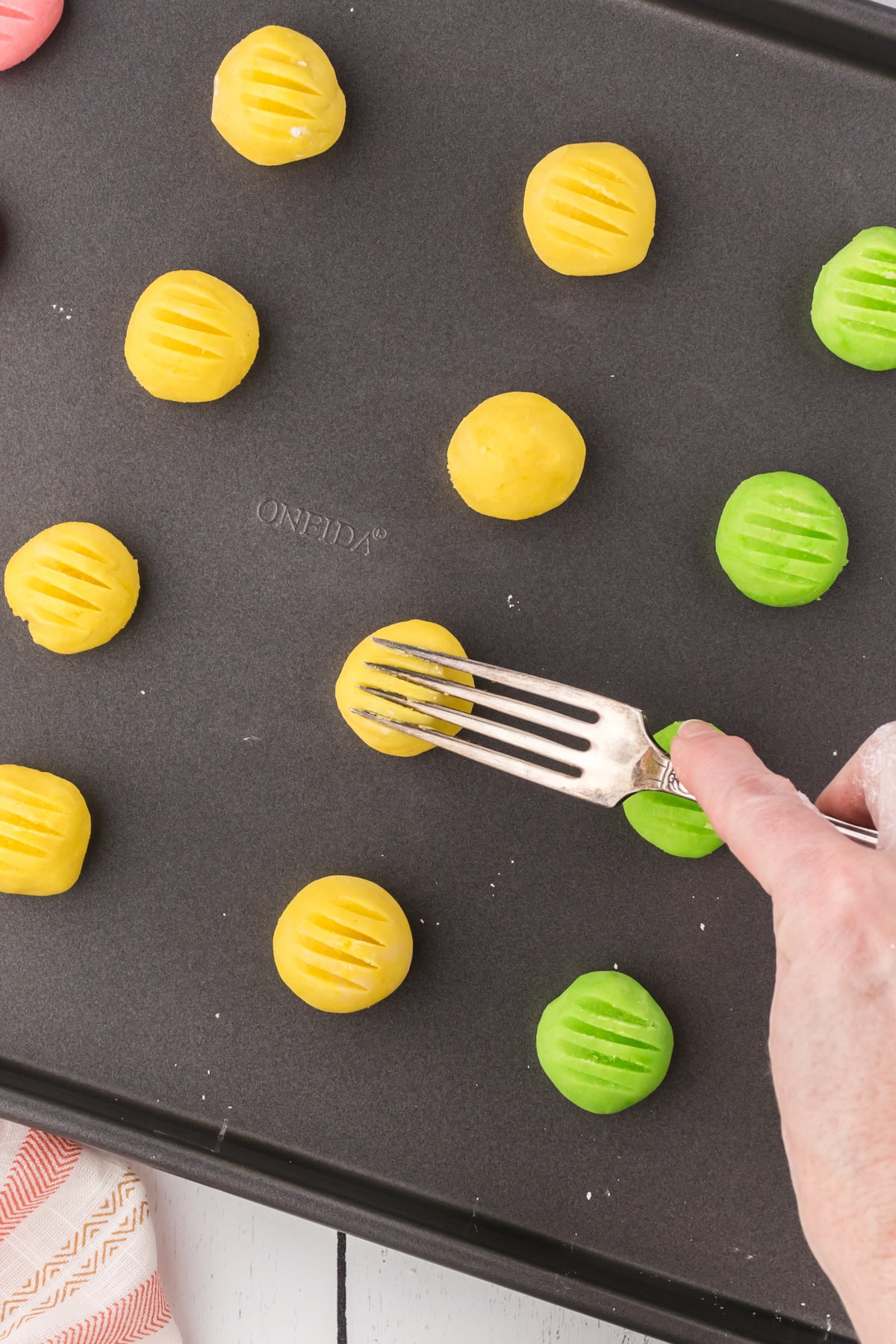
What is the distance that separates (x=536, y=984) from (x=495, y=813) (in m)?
0.18

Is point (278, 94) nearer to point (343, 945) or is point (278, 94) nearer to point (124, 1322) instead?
point (343, 945)

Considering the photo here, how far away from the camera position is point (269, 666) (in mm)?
1078

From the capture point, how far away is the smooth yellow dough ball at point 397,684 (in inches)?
39.4

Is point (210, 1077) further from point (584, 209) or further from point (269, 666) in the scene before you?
point (584, 209)

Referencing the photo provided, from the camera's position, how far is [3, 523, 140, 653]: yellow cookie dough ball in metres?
1.03

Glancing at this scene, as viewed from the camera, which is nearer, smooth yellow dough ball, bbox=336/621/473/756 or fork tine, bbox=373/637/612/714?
fork tine, bbox=373/637/612/714

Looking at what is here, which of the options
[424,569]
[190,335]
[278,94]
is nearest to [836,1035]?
[424,569]

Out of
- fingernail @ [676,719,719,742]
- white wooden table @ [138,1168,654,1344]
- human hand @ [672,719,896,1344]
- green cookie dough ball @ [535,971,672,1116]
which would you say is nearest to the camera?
human hand @ [672,719,896,1344]

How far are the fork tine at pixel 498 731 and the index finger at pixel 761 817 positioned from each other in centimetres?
13

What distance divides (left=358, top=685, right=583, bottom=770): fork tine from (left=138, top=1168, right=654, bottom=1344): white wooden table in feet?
1.98

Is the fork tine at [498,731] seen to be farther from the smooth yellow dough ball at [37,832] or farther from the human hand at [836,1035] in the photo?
the smooth yellow dough ball at [37,832]

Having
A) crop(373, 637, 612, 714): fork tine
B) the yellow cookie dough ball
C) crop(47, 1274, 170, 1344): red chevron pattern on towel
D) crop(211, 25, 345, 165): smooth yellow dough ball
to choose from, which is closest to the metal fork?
crop(373, 637, 612, 714): fork tine

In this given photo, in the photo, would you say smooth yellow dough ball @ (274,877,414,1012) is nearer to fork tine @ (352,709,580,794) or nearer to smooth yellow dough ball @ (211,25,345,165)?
fork tine @ (352,709,580,794)

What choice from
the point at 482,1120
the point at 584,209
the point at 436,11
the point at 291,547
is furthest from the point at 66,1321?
the point at 436,11
